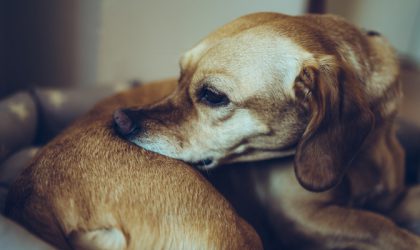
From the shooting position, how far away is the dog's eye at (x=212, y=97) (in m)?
1.40

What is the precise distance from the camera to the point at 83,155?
4.40ft

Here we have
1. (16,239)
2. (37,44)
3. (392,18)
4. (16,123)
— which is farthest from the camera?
(392,18)

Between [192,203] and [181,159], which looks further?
[181,159]

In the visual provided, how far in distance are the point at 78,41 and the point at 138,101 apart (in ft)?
4.11

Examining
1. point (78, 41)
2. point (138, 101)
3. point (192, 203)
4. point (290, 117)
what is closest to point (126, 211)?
point (192, 203)

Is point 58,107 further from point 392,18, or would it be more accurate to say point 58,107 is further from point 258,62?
point 392,18

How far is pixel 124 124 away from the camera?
1.42 metres

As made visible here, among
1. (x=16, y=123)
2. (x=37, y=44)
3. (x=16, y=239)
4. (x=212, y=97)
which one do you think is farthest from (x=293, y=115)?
(x=37, y=44)

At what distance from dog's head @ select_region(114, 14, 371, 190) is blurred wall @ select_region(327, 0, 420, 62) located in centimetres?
199

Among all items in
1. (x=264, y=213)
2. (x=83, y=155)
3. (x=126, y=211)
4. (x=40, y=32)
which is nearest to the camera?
(x=126, y=211)

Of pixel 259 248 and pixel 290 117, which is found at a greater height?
pixel 290 117

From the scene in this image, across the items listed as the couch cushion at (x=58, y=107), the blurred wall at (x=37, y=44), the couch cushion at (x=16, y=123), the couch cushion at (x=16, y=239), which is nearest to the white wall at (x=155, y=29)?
the blurred wall at (x=37, y=44)

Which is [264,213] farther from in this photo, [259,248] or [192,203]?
[192,203]

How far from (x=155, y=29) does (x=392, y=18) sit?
79.4 inches
